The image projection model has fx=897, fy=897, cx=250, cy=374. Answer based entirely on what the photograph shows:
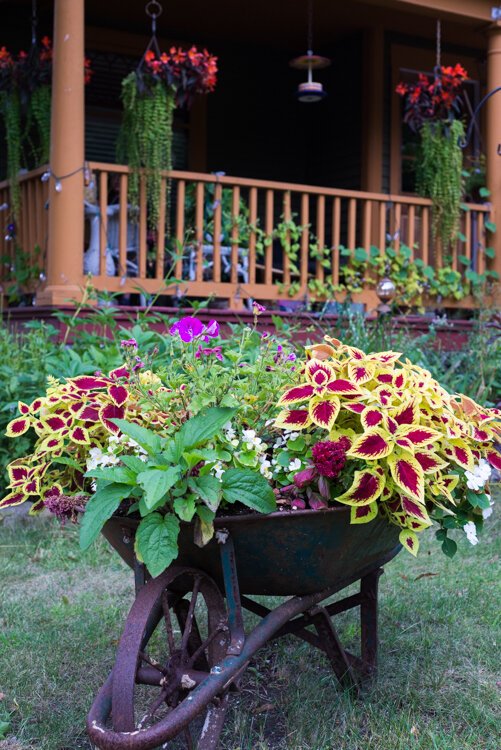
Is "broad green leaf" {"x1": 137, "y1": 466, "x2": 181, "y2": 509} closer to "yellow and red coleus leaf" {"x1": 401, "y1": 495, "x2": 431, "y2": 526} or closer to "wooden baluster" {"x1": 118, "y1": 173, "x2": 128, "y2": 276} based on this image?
"yellow and red coleus leaf" {"x1": 401, "y1": 495, "x2": 431, "y2": 526}

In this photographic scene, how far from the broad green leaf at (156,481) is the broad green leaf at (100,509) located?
0.30 ft

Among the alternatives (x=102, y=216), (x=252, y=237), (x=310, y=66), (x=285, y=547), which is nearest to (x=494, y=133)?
(x=310, y=66)

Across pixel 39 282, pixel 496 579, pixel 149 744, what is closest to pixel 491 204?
pixel 39 282

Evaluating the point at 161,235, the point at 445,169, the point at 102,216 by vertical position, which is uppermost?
the point at 445,169

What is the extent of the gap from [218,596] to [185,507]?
16.5 inches

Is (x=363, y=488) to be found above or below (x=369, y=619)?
above

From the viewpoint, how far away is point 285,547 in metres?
2.20

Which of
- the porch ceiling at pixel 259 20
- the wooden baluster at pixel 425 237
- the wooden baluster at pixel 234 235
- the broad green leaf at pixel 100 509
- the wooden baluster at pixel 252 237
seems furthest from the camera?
the porch ceiling at pixel 259 20

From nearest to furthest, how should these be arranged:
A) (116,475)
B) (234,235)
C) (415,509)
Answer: (116,475) < (415,509) < (234,235)

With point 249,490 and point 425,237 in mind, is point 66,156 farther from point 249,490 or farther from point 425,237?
point 249,490

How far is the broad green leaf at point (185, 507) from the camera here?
199 centimetres

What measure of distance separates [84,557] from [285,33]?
7.17 meters

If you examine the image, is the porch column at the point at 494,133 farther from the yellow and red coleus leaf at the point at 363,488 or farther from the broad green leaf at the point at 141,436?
the broad green leaf at the point at 141,436

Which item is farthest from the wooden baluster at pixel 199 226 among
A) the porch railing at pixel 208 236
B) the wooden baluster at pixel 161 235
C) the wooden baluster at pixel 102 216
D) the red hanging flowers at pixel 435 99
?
the red hanging flowers at pixel 435 99
